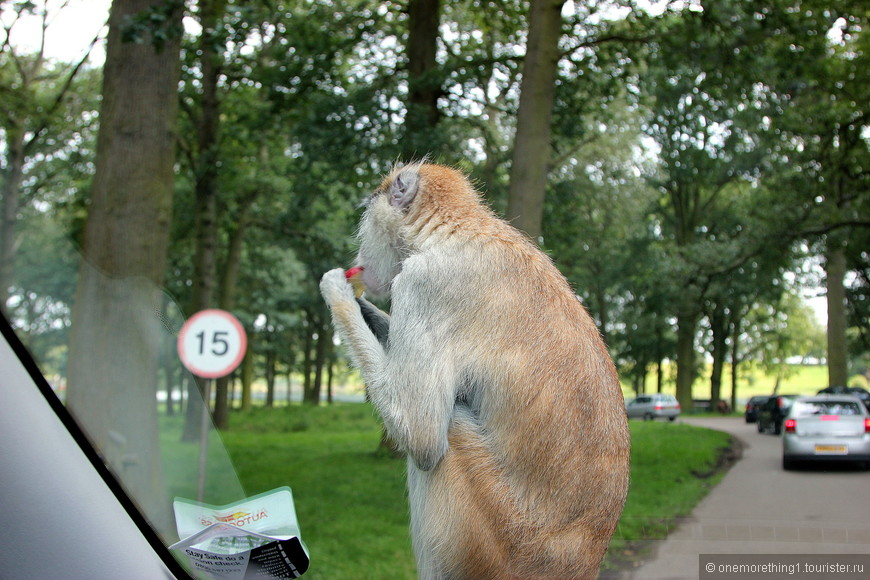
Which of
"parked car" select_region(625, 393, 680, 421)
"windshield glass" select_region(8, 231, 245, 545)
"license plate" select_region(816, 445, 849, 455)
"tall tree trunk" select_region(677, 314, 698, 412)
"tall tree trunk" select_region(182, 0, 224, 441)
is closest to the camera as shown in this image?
"windshield glass" select_region(8, 231, 245, 545)

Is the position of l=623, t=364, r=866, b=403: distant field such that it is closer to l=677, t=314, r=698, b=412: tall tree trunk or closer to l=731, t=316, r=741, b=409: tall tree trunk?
l=731, t=316, r=741, b=409: tall tree trunk

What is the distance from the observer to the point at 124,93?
606cm

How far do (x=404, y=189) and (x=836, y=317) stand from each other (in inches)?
800

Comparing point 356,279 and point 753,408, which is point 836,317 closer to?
point 753,408

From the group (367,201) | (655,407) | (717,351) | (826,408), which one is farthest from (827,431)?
(655,407)

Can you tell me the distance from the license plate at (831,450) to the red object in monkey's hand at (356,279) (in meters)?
8.77

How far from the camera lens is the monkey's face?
3.16 metres

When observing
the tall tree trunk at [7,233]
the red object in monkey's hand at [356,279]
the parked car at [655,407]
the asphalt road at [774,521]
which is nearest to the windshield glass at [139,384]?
the tall tree trunk at [7,233]

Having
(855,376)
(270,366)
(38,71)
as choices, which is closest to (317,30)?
(38,71)

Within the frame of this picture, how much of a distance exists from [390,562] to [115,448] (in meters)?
4.49

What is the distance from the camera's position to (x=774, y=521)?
810cm

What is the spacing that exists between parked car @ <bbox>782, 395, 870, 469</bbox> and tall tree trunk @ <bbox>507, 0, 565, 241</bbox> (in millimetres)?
4863

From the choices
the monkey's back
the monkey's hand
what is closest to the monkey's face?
the monkey's hand

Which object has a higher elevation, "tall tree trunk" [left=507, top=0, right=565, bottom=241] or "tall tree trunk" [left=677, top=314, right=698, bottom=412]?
"tall tree trunk" [left=507, top=0, right=565, bottom=241]
